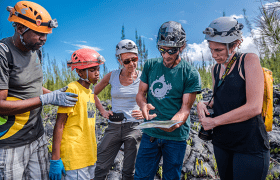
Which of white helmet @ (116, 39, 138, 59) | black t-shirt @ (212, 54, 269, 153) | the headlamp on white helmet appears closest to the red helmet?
white helmet @ (116, 39, 138, 59)

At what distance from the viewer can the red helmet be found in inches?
96.9

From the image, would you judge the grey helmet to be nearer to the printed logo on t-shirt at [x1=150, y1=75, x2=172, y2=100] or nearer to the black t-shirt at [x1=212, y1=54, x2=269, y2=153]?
the printed logo on t-shirt at [x1=150, y1=75, x2=172, y2=100]

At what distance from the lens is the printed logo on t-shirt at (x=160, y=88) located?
2220 mm

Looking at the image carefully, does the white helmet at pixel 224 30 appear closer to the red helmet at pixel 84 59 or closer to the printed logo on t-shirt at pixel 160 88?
the printed logo on t-shirt at pixel 160 88

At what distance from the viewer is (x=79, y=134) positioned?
218cm

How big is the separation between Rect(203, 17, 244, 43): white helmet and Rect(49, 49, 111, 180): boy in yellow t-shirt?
1421 millimetres

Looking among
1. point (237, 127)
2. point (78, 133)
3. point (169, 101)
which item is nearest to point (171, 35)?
point (169, 101)

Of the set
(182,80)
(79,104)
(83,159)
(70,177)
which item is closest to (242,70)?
(182,80)

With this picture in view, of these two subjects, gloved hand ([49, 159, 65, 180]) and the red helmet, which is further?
the red helmet

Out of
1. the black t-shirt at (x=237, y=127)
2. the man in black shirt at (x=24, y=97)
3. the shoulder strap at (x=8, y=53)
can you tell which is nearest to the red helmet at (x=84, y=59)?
the man in black shirt at (x=24, y=97)

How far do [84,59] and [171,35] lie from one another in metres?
1.18

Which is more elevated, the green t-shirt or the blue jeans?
the green t-shirt

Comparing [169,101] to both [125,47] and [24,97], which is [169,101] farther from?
[24,97]

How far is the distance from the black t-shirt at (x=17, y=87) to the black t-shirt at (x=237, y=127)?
203cm
